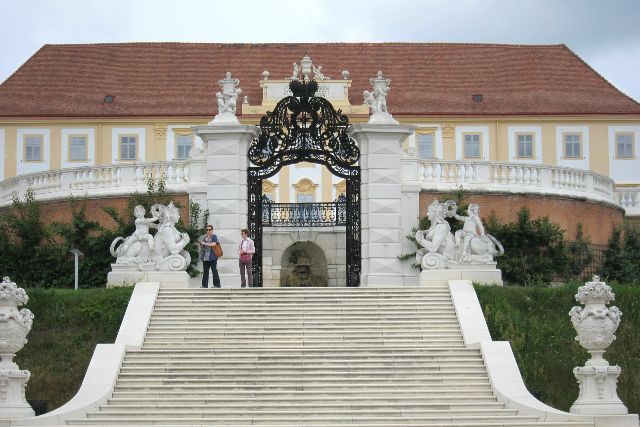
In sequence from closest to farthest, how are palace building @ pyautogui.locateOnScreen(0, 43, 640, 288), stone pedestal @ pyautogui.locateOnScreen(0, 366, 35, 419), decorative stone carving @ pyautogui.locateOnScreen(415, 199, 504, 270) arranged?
stone pedestal @ pyautogui.locateOnScreen(0, 366, 35, 419) < decorative stone carving @ pyautogui.locateOnScreen(415, 199, 504, 270) < palace building @ pyautogui.locateOnScreen(0, 43, 640, 288)

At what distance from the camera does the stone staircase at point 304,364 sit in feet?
76.4

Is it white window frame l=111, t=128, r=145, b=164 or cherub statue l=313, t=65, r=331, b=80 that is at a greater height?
cherub statue l=313, t=65, r=331, b=80

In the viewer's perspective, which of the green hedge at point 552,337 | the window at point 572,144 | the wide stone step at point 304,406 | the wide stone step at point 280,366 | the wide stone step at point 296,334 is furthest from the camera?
the window at point 572,144

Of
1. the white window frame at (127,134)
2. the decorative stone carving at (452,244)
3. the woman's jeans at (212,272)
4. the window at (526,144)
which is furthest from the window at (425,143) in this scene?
the woman's jeans at (212,272)

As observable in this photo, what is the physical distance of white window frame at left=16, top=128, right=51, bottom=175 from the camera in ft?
199

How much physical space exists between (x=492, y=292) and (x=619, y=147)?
110 ft

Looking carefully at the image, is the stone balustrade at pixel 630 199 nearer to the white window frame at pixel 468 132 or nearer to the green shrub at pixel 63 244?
the green shrub at pixel 63 244

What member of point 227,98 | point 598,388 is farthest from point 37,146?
point 598,388

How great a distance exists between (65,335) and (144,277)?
306 centimetres

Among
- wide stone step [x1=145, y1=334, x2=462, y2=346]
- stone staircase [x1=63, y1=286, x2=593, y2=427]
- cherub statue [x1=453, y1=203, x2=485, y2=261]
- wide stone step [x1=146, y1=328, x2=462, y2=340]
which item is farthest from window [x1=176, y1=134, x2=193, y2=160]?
wide stone step [x1=145, y1=334, x2=462, y2=346]

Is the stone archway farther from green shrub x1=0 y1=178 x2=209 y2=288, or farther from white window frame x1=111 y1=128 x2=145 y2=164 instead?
white window frame x1=111 y1=128 x2=145 y2=164

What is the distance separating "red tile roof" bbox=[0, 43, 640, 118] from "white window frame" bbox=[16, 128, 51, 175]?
777mm

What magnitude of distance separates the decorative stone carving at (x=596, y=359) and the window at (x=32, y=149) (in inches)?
1589

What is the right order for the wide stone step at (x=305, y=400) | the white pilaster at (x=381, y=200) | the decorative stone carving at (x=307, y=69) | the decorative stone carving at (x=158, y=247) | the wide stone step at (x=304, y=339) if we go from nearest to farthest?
the wide stone step at (x=305, y=400), the wide stone step at (x=304, y=339), the decorative stone carving at (x=158, y=247), the white pilaster at (x=381, y=200), the decorative stone carving at (x=307, y=69)
